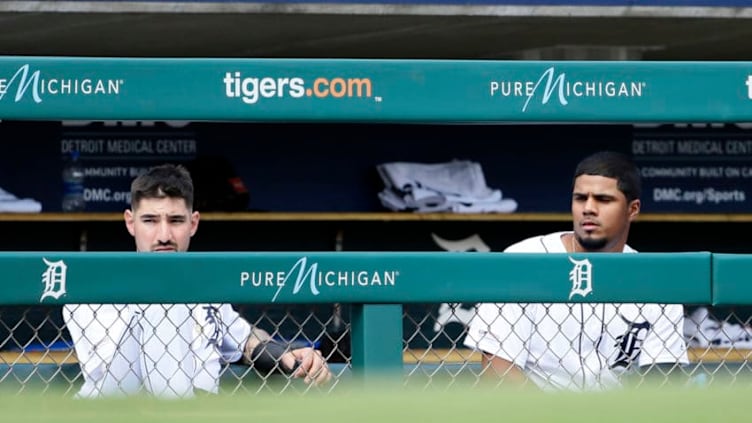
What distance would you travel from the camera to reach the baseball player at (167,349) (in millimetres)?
3961

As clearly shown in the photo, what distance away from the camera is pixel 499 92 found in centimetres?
385

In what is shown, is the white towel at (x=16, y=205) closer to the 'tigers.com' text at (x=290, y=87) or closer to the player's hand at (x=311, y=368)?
the player's hand at (x=311, y=368)

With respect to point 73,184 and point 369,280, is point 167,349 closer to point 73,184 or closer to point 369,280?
point 369,280

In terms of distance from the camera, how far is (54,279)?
3.70 m

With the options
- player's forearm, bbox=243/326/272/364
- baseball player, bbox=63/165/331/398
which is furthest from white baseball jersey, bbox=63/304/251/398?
player's forearm, bbox=243/326/272/364

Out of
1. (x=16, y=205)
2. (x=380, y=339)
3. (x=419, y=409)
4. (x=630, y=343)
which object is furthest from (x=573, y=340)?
(x=16, y=205)

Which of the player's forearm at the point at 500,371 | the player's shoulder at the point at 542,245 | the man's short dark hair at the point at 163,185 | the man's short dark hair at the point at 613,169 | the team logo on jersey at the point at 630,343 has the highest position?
the man's short dark hair at the point at 613,169

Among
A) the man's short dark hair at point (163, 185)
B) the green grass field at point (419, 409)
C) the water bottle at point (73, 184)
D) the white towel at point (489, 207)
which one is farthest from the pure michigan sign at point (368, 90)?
the water bottle at point (73, 184)

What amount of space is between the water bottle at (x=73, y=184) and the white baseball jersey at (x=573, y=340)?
208 inches

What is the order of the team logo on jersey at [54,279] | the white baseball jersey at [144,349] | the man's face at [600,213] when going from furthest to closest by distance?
the man's face at [600,213] < the white baseball jersey at [144,349] < the team logo on jersey at [54,279]

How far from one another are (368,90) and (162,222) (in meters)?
0.91

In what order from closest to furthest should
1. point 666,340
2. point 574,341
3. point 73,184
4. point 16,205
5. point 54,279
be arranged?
1. point 54,279
2. point 574,341
3. point 666,340
4. point 16,205
5. point 73,184

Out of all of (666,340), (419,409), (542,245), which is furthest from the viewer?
(542,245)

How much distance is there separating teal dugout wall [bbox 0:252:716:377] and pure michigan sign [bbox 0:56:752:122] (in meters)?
0.35
